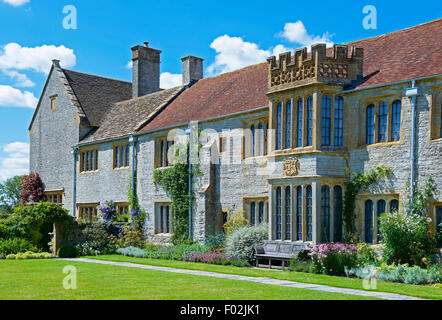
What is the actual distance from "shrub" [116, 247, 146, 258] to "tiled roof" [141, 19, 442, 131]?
5.78 metres

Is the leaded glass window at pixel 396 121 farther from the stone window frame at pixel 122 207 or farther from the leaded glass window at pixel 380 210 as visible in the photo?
the stone window frame at pixel 122 207

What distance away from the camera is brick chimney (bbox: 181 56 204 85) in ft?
98.2

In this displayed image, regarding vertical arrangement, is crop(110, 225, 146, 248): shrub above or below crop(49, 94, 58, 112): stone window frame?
below

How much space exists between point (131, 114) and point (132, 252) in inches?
400

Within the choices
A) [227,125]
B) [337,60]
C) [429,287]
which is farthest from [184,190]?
[429,287]

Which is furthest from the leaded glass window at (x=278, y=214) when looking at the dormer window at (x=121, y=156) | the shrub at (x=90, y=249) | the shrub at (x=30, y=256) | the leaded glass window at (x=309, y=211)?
the dormer window at (x=121, y=156)

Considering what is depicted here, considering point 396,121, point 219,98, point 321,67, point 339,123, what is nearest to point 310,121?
point 339,123

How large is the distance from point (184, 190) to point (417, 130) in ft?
35.8

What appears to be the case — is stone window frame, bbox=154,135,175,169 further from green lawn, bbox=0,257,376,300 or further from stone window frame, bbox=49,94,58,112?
→ stone window frame, bbox=49,94,58,112

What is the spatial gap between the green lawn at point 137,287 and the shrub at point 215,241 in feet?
16.9

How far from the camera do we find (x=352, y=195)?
55.4ft

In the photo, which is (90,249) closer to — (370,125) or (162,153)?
(162,153)

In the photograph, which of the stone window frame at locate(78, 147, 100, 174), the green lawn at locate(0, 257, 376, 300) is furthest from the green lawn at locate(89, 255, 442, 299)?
the stone window frame at locate(78, 147, 100, 174)

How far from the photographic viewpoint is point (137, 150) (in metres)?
26.7
